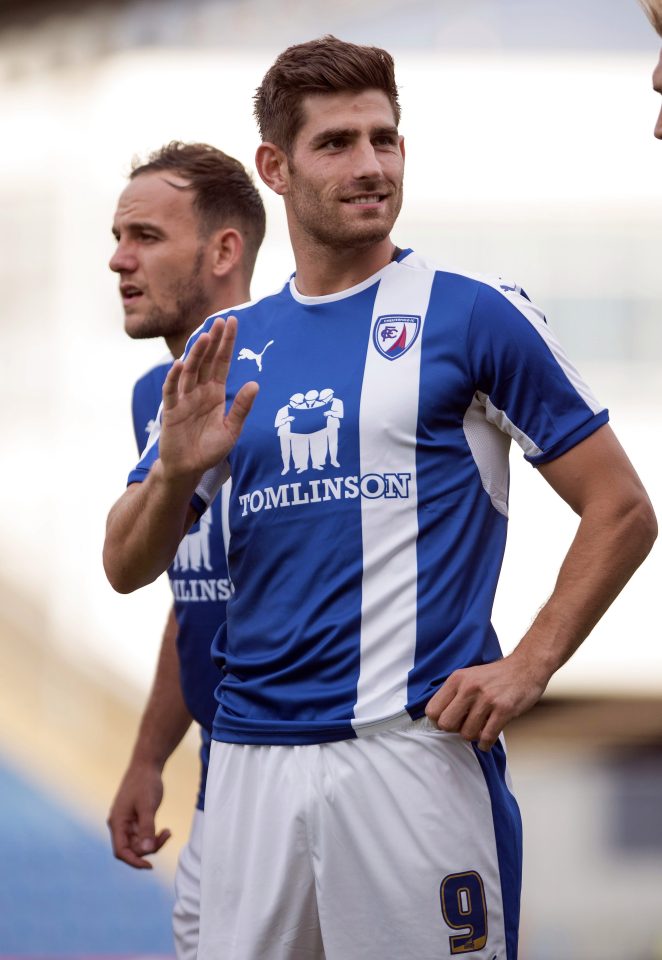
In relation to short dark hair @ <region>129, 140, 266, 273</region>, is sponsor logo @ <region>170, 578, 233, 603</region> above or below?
below

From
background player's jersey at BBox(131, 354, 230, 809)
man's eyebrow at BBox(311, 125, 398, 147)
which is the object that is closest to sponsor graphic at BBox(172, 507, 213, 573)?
background player's jersey at BBox(131, 354, 230, 809)

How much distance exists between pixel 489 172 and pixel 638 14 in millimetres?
1456

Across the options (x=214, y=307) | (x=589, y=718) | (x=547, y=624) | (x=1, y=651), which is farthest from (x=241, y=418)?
(x=1, y=651)

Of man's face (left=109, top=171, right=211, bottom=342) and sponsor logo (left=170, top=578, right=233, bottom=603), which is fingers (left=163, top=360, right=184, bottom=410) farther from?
man's face (left=109, top=171, right=211, bottom=342)

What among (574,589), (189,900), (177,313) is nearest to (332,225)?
(574,589)

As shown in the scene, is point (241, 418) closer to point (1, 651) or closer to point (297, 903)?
point (297, 903)

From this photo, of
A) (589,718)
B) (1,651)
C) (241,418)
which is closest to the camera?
(241,418)

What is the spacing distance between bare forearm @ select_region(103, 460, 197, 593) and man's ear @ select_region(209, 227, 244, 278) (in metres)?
0.89

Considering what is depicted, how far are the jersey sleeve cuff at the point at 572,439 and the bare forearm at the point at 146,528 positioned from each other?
521 mm

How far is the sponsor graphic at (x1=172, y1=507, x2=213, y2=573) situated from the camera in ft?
9.12

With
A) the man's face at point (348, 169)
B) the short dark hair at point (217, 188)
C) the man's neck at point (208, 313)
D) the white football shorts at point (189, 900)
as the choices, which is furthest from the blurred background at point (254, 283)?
the man's face at point (348, 169)

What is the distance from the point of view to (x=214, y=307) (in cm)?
299

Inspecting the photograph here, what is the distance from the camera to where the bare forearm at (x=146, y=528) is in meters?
2.10

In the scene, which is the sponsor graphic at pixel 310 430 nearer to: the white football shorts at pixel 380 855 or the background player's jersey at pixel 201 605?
the white football shorts at pixel 380 855
